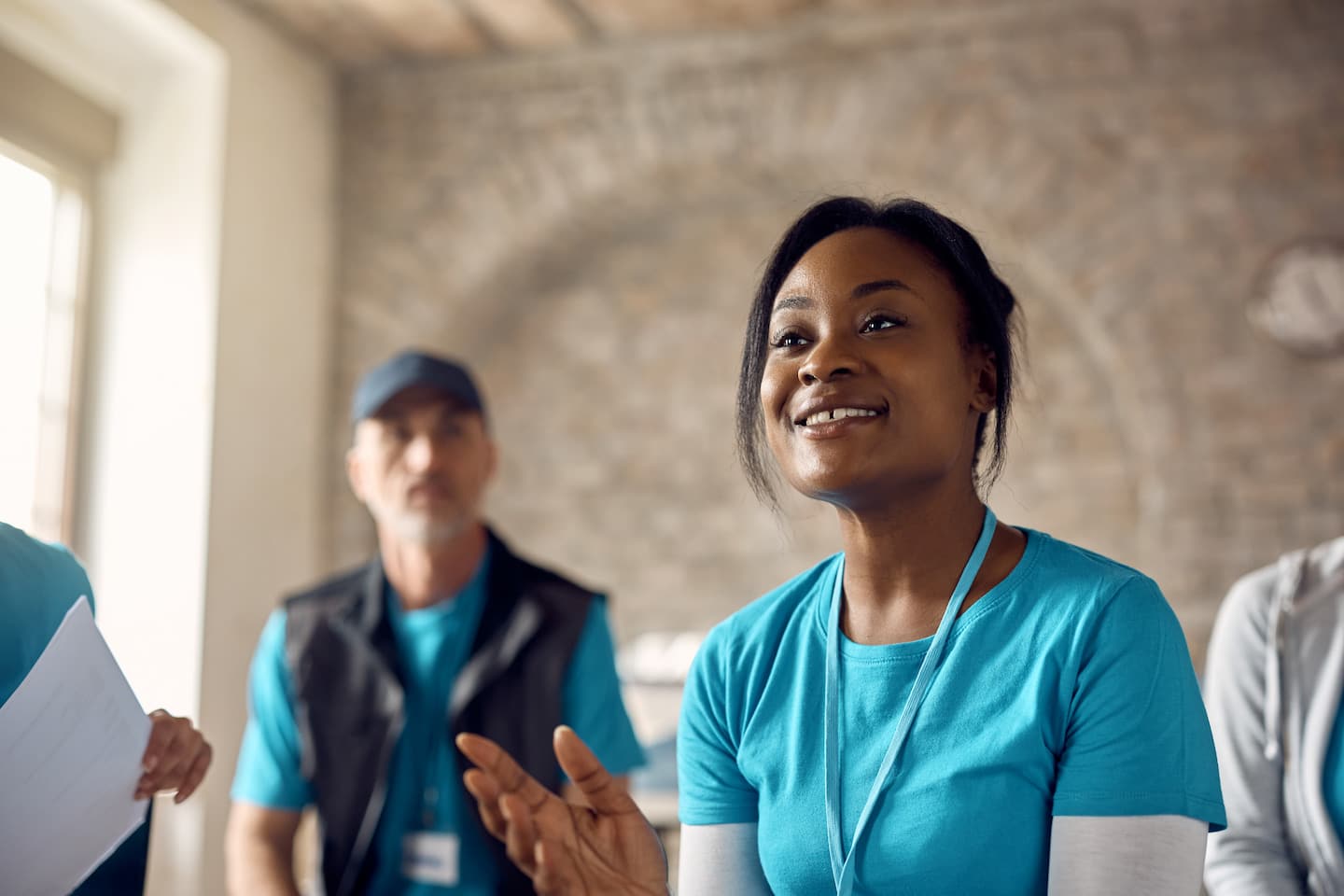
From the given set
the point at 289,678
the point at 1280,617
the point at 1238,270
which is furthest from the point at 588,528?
the point at 1280,617

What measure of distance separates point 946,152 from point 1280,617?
7.94 ft

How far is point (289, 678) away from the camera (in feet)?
7.89

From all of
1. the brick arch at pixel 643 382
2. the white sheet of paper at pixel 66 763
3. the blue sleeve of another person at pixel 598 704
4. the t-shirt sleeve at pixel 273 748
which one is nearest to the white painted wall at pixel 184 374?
the brick arch at pixel 643 382

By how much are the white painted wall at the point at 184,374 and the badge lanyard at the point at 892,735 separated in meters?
2.74

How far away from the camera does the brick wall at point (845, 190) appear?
353 cm

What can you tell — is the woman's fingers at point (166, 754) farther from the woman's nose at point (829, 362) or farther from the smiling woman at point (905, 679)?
the woman's nose at point (829, 362)

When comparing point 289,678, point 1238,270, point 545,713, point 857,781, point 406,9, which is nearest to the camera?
point 857,781

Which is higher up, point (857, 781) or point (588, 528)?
point (588, 528)

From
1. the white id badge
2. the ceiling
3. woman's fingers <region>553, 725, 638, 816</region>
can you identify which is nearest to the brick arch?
the ceiling

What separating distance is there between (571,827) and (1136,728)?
0.56m

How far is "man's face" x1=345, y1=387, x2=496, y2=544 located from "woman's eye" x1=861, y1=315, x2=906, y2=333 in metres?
1.42

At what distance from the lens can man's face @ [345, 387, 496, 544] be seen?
97.2 inches

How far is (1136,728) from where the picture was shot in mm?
1084

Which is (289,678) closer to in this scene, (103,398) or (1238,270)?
(103,398)
